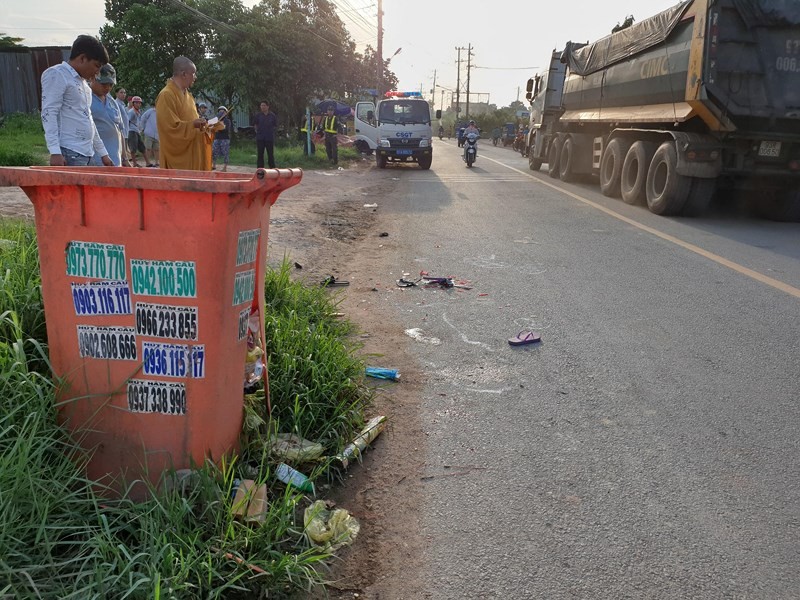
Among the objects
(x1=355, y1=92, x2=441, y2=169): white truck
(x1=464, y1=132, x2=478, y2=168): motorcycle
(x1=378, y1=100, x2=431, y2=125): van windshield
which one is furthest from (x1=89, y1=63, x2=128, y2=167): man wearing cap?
(x1=464, y1=132, x2=478, y2=168): motorcycle

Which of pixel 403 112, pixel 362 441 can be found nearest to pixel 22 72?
pixel 403 112

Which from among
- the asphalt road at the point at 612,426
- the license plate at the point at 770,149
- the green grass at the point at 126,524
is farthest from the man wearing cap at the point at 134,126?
the green grass at the point at 126,524

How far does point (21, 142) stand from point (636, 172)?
15.7 meters

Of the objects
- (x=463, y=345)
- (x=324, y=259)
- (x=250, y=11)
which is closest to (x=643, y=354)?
(x=463, y=345)

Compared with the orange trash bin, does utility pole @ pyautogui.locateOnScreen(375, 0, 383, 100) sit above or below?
above

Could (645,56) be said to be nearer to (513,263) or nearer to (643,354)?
(513,263)

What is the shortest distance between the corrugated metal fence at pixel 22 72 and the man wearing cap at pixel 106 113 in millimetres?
23274

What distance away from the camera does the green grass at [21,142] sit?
12133 mm

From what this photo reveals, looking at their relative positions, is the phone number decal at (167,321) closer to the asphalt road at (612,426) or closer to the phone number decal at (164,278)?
the phone number decal at (164,278)

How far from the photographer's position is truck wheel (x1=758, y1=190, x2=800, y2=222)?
10172mm

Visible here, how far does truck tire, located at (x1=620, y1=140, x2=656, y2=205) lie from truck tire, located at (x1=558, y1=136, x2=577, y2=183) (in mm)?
3780

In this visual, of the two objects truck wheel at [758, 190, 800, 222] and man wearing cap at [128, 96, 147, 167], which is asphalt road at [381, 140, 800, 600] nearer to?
Result: truck wheel at [758, 190, 800, 222]

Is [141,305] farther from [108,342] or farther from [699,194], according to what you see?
[699,194]

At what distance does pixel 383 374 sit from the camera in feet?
12.8
